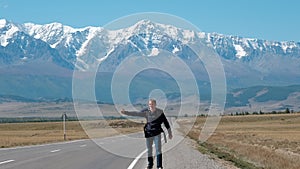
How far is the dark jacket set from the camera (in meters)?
19.4

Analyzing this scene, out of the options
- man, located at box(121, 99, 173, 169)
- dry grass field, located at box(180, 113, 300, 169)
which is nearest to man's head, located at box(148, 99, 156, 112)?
man, located at box(121, 99, 173, 169)

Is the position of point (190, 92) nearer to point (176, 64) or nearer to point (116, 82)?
point (176, 64)

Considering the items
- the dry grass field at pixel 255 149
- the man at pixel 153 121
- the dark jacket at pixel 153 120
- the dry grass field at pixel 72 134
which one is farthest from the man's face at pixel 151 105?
the dry grass field at pixel 255 149

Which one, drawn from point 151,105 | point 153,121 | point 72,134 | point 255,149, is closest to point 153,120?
point 153,121

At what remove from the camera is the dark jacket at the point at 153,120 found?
19375 mm

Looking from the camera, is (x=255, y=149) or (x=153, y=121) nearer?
(x=153, y=121)

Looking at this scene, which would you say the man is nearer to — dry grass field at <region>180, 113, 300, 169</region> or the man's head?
the man's head

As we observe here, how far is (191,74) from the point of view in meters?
17.3

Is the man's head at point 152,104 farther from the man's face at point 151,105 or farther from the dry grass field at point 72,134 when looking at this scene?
the dry grass field at point 72,134

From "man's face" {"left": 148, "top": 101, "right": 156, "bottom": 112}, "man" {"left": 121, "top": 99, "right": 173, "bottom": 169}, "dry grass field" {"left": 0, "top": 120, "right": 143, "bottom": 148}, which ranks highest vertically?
Result: "man's face" {"left": 148, "top": 101, "right": 156, "bottom": 112}

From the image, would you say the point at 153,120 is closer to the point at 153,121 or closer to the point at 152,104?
the point at 153,121

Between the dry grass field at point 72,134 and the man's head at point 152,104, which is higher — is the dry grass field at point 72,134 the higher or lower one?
the lower one

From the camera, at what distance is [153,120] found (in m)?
19.8

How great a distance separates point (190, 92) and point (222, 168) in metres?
6.03
